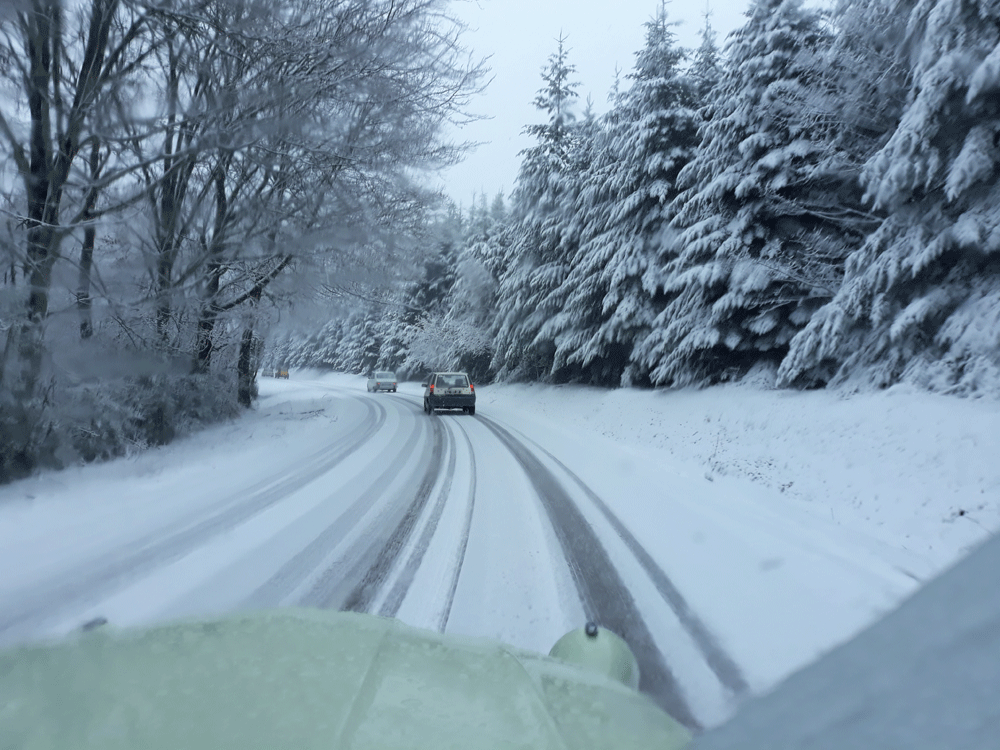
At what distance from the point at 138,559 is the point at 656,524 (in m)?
5.01

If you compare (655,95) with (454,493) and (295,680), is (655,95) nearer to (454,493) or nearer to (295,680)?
(454,493)

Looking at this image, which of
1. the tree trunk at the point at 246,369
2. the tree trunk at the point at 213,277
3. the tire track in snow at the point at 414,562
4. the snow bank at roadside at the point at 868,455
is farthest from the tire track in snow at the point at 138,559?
the tree trunk at the point at 246,369

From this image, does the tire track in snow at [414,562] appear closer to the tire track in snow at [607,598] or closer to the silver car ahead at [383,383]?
the tire track in snow at [607,598]

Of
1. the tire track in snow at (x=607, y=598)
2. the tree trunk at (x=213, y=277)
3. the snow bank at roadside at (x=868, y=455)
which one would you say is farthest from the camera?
the tree trunk at (x=213, y=277)

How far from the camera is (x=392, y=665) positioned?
1.98 metres

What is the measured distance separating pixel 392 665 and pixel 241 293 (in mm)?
12608

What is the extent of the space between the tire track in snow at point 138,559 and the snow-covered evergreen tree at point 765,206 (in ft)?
35.6

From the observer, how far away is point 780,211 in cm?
1415

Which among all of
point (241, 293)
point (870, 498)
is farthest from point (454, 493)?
point (241, 293)

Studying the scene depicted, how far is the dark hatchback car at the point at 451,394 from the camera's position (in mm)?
21766

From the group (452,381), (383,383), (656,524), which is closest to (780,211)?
(656,524)

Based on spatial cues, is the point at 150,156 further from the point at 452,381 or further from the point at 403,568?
the point at 452,381

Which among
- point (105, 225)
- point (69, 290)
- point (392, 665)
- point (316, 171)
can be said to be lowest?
point (392, 665)

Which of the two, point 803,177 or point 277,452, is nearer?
point 277,452
